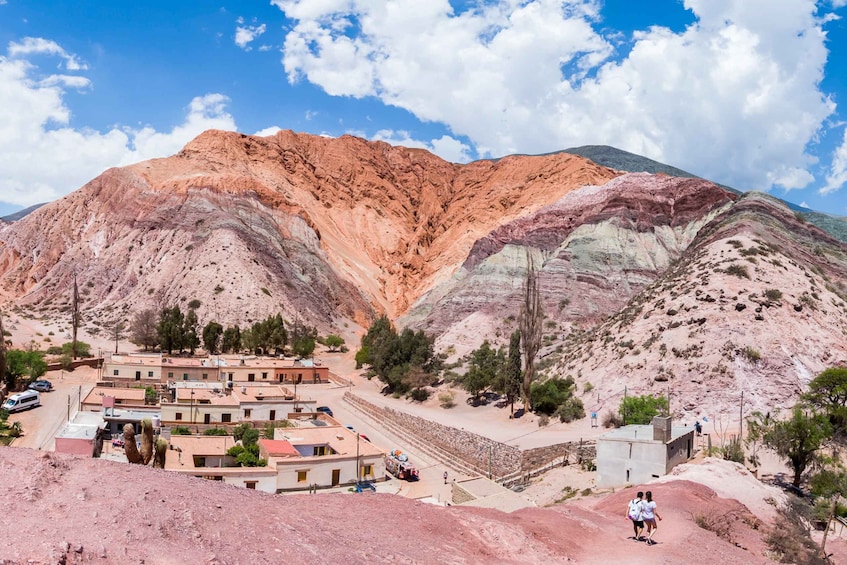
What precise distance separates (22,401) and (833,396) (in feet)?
159

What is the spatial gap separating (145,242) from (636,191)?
7009cm

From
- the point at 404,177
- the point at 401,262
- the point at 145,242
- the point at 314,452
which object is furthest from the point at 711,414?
the point at 404,177

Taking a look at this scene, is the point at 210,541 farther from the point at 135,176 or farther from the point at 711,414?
the point at 135,176

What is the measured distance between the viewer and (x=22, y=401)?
135 feet

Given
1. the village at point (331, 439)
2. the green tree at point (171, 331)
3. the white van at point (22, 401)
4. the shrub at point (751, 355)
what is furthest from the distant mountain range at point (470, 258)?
the white van at point (22, 401)

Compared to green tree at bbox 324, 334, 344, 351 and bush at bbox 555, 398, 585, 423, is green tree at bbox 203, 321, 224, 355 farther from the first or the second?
bush at bbox 555, 398, 585, 423

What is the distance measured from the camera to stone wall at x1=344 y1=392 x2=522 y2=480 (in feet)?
102

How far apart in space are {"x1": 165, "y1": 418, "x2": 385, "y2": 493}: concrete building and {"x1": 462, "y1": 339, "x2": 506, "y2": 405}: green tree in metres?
17.5

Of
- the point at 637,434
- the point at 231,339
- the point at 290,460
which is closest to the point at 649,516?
the point at 637,434

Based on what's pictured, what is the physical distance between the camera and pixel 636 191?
273 ft

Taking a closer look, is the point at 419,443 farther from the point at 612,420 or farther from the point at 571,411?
the point at 612,420

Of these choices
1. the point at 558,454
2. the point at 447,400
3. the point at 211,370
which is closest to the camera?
the point at 558,454

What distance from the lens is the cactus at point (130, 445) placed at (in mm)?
13055

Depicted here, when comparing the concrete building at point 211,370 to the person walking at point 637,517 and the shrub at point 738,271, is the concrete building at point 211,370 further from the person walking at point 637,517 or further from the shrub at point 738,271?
the person walking at point 637,517
